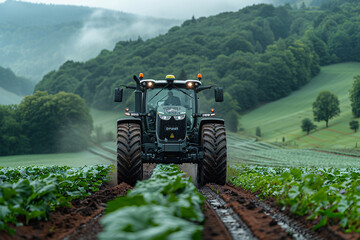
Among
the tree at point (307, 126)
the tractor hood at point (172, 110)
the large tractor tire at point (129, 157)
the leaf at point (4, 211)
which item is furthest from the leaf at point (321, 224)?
the tree at point (307, 126)

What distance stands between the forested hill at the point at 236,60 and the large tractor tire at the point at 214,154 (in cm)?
7114

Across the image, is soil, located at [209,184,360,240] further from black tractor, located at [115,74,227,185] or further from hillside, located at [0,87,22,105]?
hillside, located at [0,87,22,105]

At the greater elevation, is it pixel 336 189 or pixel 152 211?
pixel 152 211

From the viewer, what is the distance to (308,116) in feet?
252

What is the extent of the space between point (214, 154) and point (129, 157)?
83.8 inches

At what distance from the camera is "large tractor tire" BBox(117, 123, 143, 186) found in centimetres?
943

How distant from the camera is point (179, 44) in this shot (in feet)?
390

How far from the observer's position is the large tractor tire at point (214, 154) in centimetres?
980

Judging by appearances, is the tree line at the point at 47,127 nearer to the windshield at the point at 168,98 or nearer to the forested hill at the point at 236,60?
the forested hill at the point at 236,60

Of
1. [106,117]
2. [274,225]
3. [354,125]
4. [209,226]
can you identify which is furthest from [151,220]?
[106,117]

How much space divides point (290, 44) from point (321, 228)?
119 m

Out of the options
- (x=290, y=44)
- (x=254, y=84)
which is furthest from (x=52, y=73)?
(x=290, y=44)

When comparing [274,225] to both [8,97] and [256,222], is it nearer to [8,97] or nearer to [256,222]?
[256,222]

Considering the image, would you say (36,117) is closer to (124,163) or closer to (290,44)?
(124,163)
